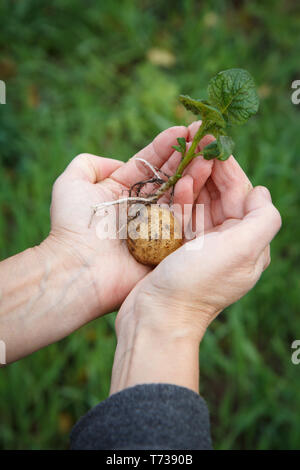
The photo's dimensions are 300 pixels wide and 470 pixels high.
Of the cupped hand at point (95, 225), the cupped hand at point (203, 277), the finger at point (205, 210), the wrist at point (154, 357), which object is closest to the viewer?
the wrist at point (154, 357)

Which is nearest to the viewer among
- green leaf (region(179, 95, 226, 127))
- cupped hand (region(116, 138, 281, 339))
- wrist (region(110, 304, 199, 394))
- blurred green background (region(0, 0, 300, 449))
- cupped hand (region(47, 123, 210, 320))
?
wrist (region(110, 304, 199, 394))

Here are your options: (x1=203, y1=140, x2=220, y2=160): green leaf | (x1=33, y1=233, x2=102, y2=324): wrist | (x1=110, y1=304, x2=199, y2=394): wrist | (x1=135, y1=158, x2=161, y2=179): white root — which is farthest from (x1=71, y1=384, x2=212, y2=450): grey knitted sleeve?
(x1=135, y1=158, x2=161, y2=179): white root

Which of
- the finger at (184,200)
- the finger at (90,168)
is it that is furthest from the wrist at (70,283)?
the finger at (184,200)

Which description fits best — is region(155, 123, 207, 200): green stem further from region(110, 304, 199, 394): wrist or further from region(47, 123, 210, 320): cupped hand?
region(110, 304, 199, 394): wrist

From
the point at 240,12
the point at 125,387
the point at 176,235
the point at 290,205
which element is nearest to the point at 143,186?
the point at 176,235

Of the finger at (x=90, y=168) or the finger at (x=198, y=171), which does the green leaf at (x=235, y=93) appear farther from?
the finger at (x=90, y=168)

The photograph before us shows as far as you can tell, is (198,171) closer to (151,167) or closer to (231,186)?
(231,186)

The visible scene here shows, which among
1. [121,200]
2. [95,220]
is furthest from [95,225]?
[121,200]
